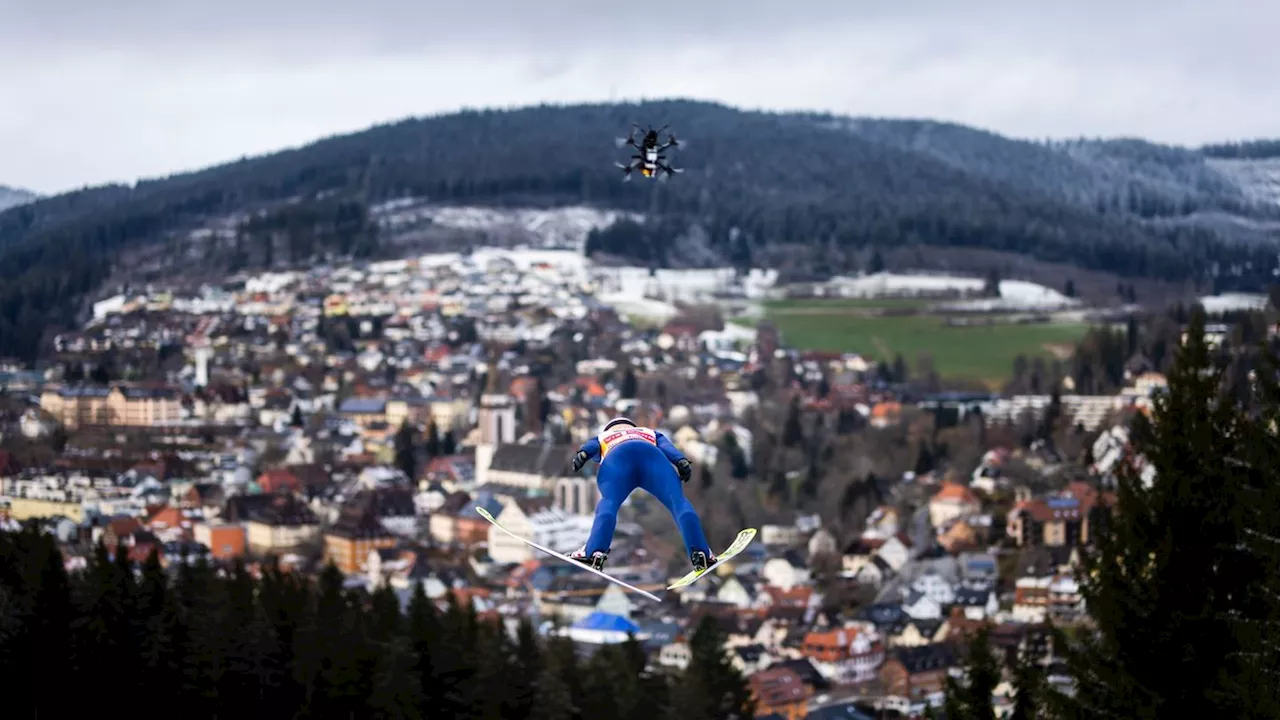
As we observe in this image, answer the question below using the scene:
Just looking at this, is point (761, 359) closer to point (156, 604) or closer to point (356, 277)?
point (356, 277)

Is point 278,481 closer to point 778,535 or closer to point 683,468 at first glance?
point 778,535

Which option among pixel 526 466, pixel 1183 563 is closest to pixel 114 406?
pixel 526 466

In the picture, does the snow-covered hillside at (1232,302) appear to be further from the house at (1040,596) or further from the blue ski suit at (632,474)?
the blue ski suit at (632,474)

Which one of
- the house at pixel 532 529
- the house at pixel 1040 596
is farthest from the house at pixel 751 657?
the house at pixel 532 529

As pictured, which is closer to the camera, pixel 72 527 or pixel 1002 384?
pixel 72 527

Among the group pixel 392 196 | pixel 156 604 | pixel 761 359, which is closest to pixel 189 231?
pixel 392 196

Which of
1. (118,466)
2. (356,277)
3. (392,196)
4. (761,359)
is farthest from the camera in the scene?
(392,196)
